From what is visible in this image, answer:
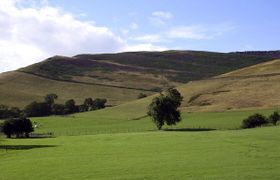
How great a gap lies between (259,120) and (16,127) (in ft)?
161

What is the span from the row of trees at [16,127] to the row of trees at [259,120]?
44.6 m

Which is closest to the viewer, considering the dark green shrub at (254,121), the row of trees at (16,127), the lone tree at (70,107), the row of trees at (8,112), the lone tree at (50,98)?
the dark green shrub at (254,121)

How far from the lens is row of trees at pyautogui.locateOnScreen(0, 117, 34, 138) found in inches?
4109

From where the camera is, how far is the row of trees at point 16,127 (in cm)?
10438

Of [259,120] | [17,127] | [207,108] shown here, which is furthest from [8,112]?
[259,120]

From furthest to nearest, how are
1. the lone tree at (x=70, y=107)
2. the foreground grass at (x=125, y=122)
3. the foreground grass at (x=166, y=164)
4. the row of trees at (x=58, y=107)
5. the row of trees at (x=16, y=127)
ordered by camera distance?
the lone tree at (x=70, y=107) → the row of trees at (x=58, y=107) → the row of trees at (x=16, y=127) → the foreground grass at (x=125, y=122) → the foreground grass at (x=166, y=164)

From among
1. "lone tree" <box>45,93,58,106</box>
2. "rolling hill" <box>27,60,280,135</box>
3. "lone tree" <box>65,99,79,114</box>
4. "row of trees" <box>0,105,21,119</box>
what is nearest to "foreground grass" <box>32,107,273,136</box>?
"rolling hill" <box>27,60,280,135</box>

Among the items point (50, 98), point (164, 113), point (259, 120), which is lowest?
point (259, 120)

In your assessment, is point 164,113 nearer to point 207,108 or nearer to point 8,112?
point 207,108

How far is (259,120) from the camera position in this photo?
89.4 metres

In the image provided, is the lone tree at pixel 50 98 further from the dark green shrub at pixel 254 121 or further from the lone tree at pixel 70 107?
the dark green shrub at pixel 254 121

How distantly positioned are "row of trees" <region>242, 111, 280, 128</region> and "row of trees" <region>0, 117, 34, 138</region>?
44641 mm

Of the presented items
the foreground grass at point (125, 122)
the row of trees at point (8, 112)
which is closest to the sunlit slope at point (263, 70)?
the foreground grass at point (125, 122)

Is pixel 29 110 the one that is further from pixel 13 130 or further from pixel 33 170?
pixel 33 170
